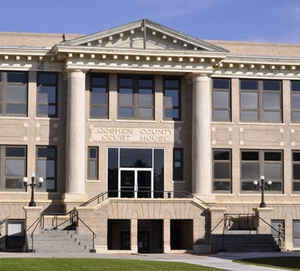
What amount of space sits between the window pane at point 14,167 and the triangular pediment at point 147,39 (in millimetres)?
7736

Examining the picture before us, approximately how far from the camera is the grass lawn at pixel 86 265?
28266 millimetres

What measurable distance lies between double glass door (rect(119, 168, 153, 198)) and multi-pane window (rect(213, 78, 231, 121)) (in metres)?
5.44

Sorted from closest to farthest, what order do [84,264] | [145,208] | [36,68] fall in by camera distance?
[84,264] → [145,208] → [36,68]

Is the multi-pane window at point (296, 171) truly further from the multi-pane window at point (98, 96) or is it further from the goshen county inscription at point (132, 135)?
the multi-pane window at point (98, 96)

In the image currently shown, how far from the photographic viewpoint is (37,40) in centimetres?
4772

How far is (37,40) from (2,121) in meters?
5.49

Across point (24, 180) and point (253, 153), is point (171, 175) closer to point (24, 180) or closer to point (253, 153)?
point (253, 153)

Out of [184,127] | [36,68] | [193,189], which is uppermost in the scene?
[36,68]

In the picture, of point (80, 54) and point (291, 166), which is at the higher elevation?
point (80, 54)

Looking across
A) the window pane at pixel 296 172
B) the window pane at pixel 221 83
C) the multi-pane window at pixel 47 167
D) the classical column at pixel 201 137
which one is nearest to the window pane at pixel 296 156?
the window pane at pixel 296 172

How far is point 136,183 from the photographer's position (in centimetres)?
4688

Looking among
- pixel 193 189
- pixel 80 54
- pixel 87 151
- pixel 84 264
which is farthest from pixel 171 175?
pixel 84 264

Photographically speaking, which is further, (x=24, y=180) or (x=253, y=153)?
(x=253, y=153)

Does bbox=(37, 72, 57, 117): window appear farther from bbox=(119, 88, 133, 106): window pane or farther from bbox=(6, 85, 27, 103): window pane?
bbox=(119, 88, 133, 106): window pane
